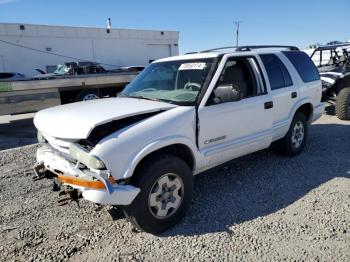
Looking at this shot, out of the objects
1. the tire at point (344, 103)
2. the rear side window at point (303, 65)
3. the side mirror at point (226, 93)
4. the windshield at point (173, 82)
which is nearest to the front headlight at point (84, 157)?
the windshield at point (173, 82)

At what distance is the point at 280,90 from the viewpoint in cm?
510

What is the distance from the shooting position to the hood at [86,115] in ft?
10.5

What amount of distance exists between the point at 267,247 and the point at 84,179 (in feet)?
5.92

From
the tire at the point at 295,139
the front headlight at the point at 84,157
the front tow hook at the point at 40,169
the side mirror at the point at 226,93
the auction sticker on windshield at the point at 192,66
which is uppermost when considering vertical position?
the auction sticker on windshield at the point at 192,66

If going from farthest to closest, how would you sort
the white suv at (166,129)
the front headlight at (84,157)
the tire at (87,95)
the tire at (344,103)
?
the tire at (87,95) → the tire at (344,103) → the white suv at (166,129) → the front headlight at (84,157)

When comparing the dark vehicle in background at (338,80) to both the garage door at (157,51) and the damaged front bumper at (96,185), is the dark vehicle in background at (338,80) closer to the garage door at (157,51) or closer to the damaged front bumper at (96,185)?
the damaged front bumper at (96,185)

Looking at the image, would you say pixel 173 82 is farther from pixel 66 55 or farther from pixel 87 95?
pixel 66 55

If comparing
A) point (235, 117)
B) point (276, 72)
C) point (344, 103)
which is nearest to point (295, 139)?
point (276, 72)

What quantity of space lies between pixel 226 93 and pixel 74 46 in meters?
21.5

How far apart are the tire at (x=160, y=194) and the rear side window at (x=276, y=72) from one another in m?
2.22

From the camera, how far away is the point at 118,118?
330 cm

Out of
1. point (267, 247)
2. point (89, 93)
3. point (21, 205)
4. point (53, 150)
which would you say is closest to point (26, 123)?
point (89, 93)

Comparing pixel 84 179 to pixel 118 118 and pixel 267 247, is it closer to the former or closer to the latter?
pixel 118 118

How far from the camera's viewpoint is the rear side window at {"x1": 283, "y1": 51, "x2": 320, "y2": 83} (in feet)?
18.8
